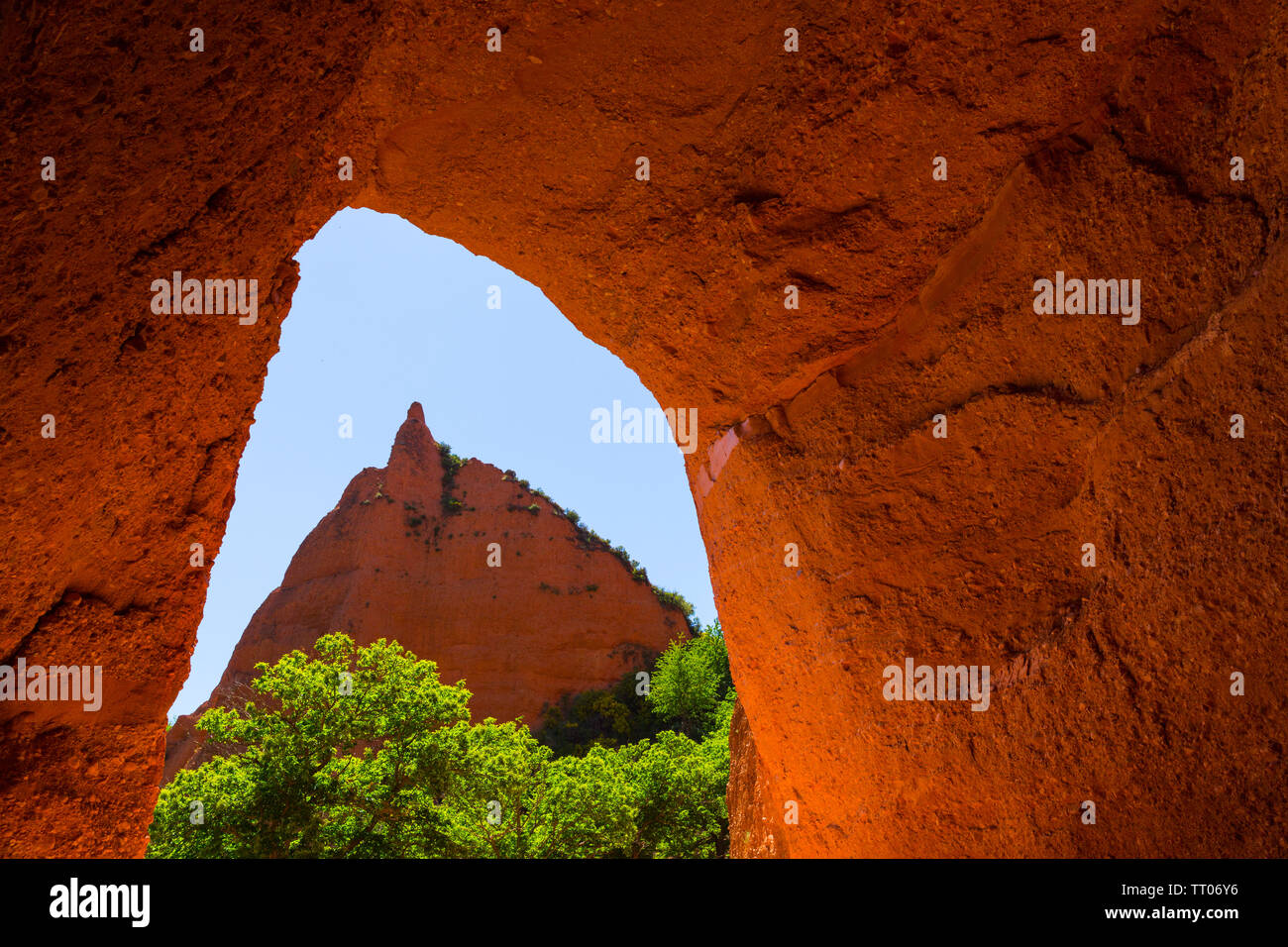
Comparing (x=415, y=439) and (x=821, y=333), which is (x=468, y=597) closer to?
(x=415, y=439)

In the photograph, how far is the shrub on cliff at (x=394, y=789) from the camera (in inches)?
466

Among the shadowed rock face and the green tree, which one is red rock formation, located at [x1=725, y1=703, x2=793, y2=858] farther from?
the green tree

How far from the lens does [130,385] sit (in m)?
3.07

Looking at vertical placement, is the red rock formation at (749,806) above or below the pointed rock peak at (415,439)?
below

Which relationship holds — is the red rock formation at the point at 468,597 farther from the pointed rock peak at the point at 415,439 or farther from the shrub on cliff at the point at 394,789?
the shrub on cliff at the point at 394,789

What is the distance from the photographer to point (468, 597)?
3706cm

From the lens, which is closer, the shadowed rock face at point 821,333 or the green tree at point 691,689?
the shadowed rock face at point 821,333

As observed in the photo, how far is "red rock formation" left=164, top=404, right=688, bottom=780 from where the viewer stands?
35.4m

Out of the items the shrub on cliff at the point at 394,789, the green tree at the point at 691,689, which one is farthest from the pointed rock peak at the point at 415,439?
the shrub on cliff at the point at 394,789

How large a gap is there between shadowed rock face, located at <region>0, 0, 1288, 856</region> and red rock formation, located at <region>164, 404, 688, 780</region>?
104 feet

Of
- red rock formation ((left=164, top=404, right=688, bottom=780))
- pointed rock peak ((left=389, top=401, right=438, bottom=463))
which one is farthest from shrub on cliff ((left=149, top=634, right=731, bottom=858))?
pointed rock peak ((left=389, top=401, right=438, bottom=463))

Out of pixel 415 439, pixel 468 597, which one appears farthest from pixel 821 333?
pixel 415 439

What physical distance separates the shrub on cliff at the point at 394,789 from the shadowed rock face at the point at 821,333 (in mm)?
9545

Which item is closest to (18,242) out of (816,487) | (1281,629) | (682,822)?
(816,487)
